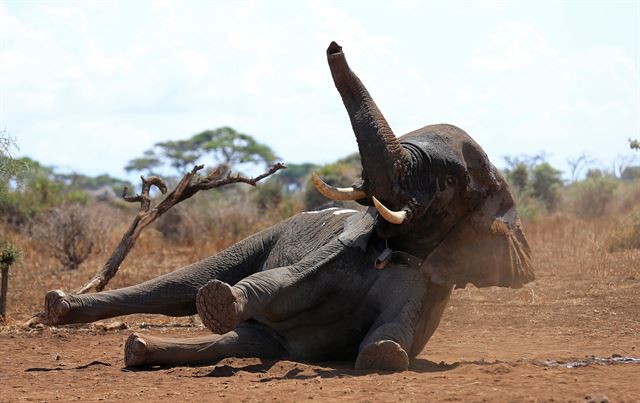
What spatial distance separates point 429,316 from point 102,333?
137 inches

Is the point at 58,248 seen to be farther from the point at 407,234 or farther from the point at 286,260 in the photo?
the point at 407,234

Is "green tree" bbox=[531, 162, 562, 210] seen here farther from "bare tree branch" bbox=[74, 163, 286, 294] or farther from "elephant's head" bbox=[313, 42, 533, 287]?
"elephant's head" bbox=[313, 42, 533, 287]

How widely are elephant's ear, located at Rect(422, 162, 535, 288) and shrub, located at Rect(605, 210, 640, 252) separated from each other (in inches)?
332

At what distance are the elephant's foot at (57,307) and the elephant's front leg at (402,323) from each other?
7.30ft

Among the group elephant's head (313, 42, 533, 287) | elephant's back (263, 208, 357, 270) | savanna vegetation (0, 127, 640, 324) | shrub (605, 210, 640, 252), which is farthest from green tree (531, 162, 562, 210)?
elephant's head (313, 42, 533, 287)

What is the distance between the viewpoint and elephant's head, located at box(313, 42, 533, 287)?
696 cm

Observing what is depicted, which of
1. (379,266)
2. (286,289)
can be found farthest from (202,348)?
(379,266)

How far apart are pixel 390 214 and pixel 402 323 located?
765 mm

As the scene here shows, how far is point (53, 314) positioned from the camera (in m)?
7.84

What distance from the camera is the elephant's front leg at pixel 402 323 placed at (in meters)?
6.80

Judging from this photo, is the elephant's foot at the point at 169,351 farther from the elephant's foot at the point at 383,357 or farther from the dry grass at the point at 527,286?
the dry grass at the point at 527,286

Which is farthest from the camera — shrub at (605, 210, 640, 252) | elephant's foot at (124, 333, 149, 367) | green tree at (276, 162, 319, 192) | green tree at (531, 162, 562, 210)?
green tree at (276, 162, 319, 192)

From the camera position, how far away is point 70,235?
16250 mm

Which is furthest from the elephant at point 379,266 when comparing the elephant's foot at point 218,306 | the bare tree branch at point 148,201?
the bare tree branch at point 148,201
